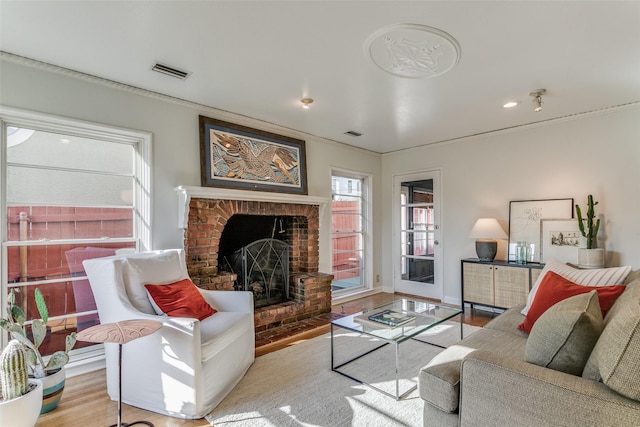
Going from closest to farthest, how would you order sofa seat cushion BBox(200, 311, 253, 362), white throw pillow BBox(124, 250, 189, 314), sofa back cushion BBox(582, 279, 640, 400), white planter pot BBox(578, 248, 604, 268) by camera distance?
sofa back cushion BBox(582, 279, 640, 400), sofa seat cushion BBox(200, 311, 253, 362), white throw pillow BBox(124, 250, 189, 314), white planter pot BBox(578, 248, 604, 268)

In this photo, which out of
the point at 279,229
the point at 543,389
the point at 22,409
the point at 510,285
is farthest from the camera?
the point at 279,229

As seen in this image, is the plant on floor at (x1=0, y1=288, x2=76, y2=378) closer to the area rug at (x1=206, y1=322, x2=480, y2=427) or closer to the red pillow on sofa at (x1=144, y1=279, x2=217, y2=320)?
the red pillow on sofa at (x1=144, y1=279, x2=217, y2=320)

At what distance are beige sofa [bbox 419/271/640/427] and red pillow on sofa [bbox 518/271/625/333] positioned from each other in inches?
32.6

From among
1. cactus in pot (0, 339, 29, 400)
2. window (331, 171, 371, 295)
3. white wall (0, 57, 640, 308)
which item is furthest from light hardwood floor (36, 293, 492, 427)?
window (331, 171, 371, 295)

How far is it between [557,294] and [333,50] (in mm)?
2261

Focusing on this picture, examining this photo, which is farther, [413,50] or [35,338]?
[413,50]

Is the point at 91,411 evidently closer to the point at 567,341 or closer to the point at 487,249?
the point at 567,341

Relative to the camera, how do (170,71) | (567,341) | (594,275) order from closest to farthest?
(567,341) < (594,275) < (170,71)

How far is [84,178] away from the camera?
9.09 ft

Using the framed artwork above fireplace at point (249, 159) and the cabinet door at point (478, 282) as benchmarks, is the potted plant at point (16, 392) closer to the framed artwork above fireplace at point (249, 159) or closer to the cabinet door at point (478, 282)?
the framed artwork above fireplace at point (249, 159)

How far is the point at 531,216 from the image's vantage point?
4.02 m

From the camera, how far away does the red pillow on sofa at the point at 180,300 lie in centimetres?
233

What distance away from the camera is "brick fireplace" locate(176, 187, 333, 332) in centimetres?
319

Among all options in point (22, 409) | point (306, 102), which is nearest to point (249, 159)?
point (306, 102)
